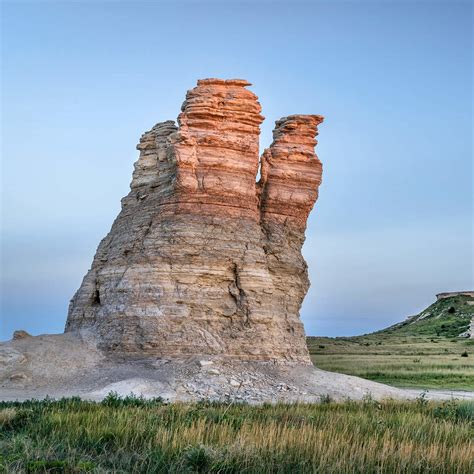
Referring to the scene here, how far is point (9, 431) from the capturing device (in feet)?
39.4

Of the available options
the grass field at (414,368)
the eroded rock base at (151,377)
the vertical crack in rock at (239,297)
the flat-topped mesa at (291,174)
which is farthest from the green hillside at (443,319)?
the vertical crack in rock at (239,297)

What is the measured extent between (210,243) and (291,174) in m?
6.03

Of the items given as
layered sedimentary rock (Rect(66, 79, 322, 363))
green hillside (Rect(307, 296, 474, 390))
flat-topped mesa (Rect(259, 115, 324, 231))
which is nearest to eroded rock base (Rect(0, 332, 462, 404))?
layered sedimentary rock (Rect(66, 79, 322, 363))

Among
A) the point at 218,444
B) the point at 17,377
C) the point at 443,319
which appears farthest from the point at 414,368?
the point at 443,319

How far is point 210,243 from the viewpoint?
2602 cm

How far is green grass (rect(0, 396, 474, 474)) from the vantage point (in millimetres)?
8562

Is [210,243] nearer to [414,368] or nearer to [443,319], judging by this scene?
[414,368]

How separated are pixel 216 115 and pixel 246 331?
9.42 meters

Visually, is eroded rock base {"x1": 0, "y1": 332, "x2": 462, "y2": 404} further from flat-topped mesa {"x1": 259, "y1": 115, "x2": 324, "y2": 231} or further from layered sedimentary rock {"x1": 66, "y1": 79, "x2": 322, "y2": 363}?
A: flat-topped mesa {"x1": 259, "y1": 115, "x2": 324, "y2": 231}

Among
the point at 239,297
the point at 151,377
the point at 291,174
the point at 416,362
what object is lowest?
the point at 416,362

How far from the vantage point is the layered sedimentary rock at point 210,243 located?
25125 millimetres

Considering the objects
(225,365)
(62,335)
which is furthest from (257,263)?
(62,335)

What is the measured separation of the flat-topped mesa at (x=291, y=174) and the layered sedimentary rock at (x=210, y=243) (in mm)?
49

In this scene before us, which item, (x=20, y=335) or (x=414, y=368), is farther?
(x=414, y=368)
